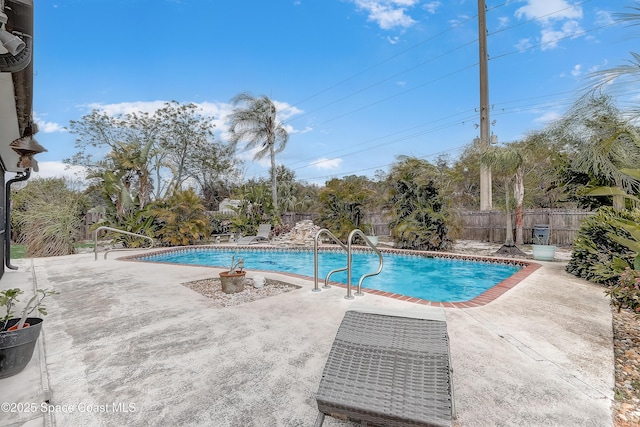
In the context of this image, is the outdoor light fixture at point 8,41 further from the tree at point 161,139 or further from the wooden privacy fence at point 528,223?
the tree at point 161,139

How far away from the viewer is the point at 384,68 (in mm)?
24734

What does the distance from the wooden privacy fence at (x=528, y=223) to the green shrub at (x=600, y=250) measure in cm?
511

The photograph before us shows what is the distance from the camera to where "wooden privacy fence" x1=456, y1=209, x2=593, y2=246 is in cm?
1244

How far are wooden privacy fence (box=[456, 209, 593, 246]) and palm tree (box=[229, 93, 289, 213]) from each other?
1201 cm

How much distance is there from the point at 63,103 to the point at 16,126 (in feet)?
65.5

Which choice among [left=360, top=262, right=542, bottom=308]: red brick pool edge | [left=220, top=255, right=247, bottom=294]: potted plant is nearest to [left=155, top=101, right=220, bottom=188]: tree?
[left=220, top=255, right=247, bottom=294]: potted plant

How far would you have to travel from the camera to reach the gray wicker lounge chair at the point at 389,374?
169 cm

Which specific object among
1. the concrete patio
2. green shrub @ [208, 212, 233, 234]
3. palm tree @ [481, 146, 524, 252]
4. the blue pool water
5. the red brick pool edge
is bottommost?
the blue pool water

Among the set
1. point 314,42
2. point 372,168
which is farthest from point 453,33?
point 372,168

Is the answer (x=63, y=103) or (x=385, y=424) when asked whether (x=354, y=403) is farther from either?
(x=63, y=103)

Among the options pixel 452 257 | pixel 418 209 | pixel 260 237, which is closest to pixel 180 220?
pixel 260 237

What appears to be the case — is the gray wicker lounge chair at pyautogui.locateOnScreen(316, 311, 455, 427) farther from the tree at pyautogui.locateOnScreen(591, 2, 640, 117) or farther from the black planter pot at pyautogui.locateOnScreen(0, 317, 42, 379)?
the tree at pyautogui.locateOnScreen(591, 2, 640, 117)

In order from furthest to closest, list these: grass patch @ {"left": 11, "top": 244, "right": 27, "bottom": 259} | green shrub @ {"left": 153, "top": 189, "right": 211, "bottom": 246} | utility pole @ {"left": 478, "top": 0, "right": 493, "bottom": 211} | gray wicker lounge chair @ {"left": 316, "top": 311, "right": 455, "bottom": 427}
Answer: utility pole @ {"left": 478, "top": 0, "right": 493, "bottom": 211}
green shrub @ {"left": 153, "top": 189, "right": 211, "bottom": 246}
grass patch @ {"left": 11, "top": 244, "right": 27, "bottom": 259}
gray wicker lounge chair @ {"left": 316, "top": 311, "right": 455, "bottom": 427}

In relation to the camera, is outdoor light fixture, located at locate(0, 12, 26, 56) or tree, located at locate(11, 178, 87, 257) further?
tree, located at locate(11, 178, 87, 257)
